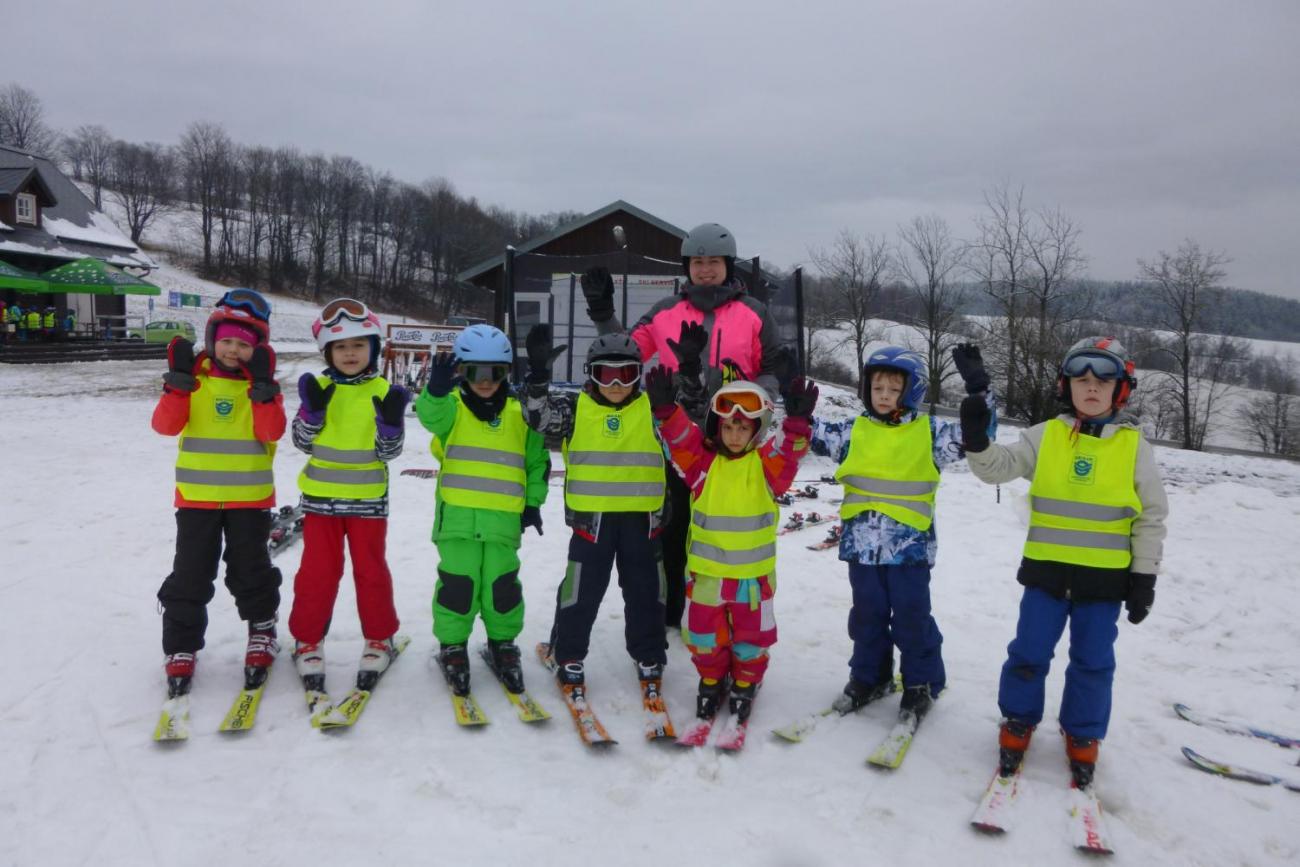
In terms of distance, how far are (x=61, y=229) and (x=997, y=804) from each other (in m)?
38.0

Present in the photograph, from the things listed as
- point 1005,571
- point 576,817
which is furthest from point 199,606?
point 1005,571

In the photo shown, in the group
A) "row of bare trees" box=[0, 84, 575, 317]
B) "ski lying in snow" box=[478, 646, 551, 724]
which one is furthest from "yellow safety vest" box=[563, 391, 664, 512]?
"row of bare trees" box=[0, 84, 575, 317]

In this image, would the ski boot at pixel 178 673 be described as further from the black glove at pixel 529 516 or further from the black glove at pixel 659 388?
the black glove at pixel 659 388

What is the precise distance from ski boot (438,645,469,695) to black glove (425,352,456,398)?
1356mm

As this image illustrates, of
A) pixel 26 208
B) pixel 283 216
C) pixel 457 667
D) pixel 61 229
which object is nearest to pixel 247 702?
pixel 457 667

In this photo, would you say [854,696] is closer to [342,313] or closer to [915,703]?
[915,703]

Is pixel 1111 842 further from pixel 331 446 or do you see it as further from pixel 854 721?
pixel 331 446

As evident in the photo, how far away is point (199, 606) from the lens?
3.72 m

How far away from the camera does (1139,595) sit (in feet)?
10.0

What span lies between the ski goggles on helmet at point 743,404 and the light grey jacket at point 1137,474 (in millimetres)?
1014

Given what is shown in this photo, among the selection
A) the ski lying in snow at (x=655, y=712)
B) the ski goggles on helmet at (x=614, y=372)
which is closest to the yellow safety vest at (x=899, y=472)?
the ski goggles on helmet at (x=614, y=372)

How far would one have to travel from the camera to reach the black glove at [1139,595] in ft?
9.97

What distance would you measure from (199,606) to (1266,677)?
638 centimetres

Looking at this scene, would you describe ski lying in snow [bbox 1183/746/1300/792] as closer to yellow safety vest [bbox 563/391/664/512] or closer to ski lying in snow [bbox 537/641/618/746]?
ski lying in snow [bbox 537/641/618/746]
